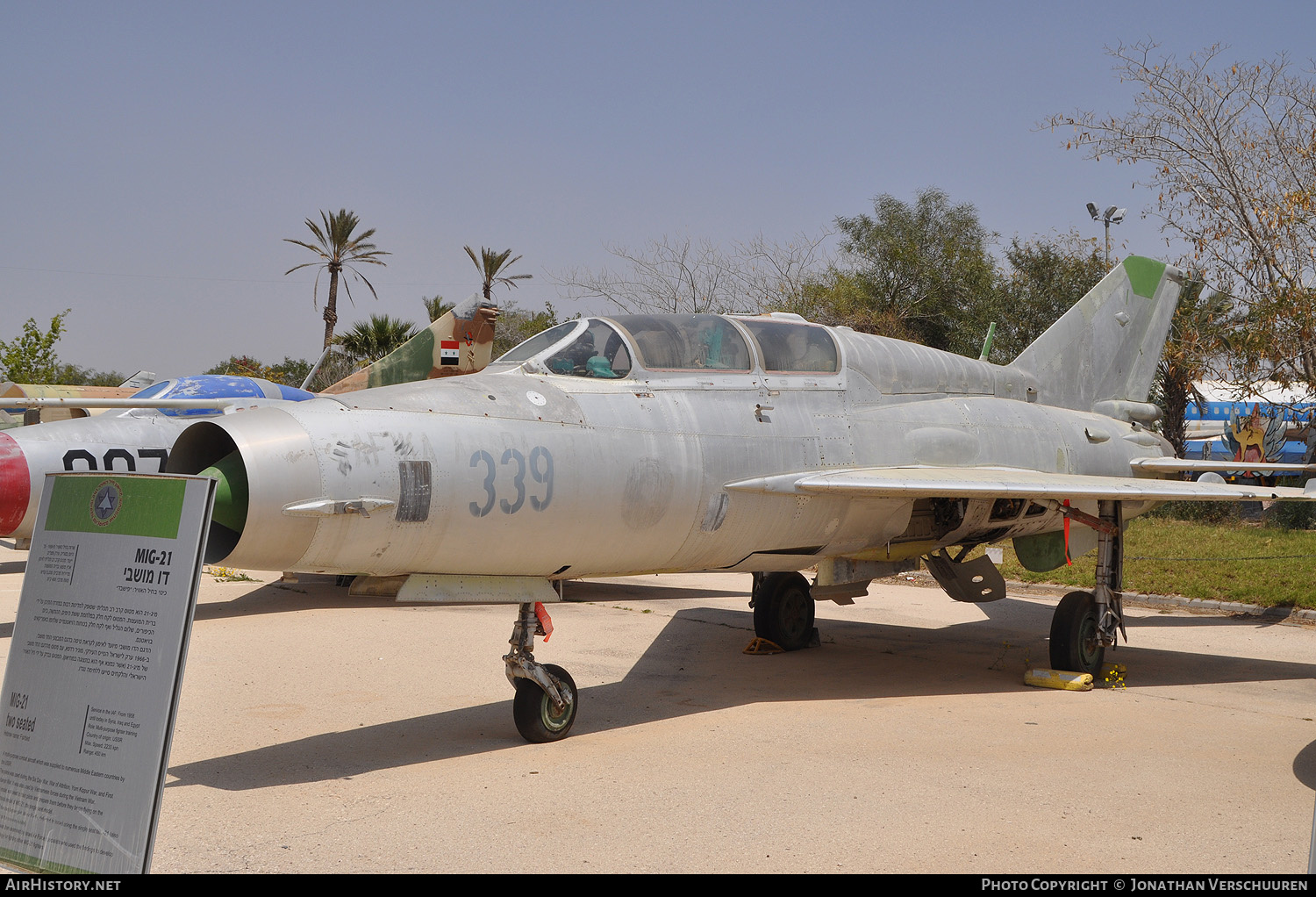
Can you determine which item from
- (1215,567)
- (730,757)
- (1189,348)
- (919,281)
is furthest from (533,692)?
(919,281)

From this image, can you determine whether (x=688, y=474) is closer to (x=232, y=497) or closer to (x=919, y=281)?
(x=232, y=497)

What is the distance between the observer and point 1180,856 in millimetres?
4266

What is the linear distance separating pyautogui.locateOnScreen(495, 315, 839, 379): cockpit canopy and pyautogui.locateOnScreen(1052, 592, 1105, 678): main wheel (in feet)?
9.75

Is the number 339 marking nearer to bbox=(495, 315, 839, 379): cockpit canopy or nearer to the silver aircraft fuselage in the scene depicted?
the silver aircraft fuselage

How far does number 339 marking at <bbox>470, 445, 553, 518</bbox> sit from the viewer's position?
18.2ft

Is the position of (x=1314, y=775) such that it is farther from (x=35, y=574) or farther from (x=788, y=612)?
(x=35, y=574)

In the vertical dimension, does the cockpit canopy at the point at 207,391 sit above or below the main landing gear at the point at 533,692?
above

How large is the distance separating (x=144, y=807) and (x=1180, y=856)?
401 cm

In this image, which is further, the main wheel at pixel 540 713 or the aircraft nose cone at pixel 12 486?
the aircraft nose cone at pixel 12 486

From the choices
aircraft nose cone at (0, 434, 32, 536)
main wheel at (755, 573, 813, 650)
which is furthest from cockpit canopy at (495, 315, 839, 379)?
aircraft nose cone at (0, 434, 32, 536)

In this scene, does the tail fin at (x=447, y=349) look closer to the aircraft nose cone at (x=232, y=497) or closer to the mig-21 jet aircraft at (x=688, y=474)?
the mig-21 jet aircraft at (x=688, y=474)

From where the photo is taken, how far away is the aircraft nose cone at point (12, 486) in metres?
9.14

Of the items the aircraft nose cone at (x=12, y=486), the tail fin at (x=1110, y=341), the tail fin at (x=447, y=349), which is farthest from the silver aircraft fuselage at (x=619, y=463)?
the tail fin at (x=447, y=349)

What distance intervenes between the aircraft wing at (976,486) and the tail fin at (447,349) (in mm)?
6739
